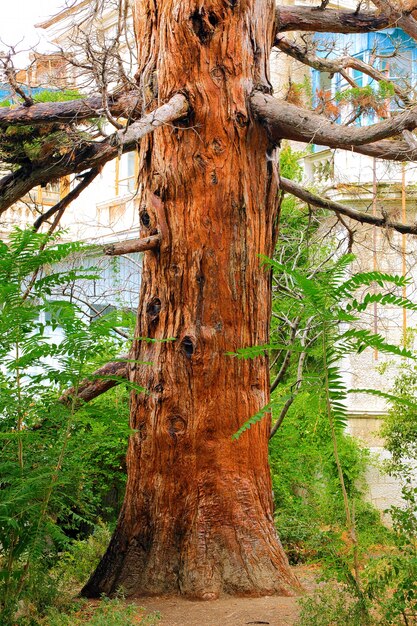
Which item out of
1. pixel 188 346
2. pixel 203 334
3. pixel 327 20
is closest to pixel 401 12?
pixel 327 20

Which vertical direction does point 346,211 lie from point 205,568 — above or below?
above

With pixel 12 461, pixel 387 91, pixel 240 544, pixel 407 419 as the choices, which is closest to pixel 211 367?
pixel 240 544

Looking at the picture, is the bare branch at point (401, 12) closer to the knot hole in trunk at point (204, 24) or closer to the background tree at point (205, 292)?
the background tree at point (205, 292)

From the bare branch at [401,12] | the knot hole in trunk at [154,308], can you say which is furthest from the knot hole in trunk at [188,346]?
the bare branch at [401,12]

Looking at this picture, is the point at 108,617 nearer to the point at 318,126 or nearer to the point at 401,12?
the point at 318,126

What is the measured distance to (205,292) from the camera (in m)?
7.39

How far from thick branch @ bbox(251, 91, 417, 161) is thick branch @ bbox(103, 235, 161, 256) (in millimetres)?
1339

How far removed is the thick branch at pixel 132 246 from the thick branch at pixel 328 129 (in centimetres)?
134

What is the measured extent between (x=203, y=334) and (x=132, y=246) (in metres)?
0.89

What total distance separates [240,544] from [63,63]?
4848 millimetres

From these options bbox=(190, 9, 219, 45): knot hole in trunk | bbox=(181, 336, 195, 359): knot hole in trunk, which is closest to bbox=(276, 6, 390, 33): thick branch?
bbox=(190, 9, 219, 45): knot hole in trunk

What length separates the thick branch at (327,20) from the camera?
8492 mm

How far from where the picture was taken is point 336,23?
335 inches

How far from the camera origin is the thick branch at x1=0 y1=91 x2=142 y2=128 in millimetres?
8094
